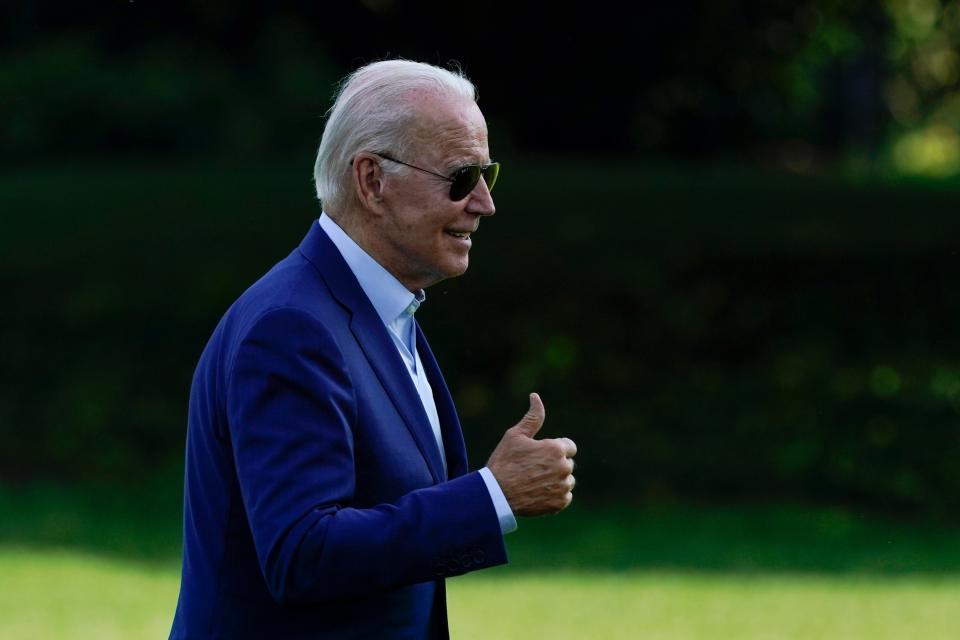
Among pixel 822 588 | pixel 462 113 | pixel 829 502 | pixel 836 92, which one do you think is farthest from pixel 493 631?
pixel 836 92

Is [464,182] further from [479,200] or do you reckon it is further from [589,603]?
[589,603]

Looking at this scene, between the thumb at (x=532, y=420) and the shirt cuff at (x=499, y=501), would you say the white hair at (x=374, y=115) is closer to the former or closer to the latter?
the thumb at (x=532, y=420)

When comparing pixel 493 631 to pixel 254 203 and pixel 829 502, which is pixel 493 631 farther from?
pixel 254 203

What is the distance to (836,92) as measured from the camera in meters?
32.3

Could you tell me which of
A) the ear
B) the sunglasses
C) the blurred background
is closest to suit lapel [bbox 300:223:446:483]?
the ear

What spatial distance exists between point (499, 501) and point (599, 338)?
8724mm

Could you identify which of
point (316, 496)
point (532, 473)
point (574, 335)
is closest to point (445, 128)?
point (532, 473)

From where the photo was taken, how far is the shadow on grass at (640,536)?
974 cm

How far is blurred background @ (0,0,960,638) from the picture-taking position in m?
9.94

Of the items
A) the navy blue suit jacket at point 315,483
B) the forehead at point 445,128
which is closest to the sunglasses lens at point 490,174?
the forehead at point 445,128

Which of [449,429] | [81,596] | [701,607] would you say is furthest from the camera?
[81,596]

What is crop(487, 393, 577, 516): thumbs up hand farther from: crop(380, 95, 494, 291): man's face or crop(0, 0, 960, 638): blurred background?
crop(0, 0, 960, 638): blurred background

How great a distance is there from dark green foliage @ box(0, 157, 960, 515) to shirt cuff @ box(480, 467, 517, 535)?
8376 mm

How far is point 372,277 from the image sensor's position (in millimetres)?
2943
